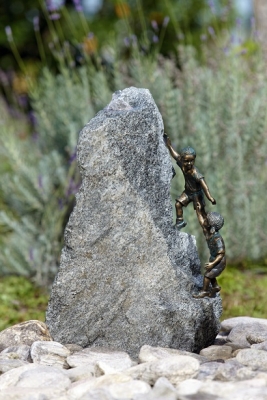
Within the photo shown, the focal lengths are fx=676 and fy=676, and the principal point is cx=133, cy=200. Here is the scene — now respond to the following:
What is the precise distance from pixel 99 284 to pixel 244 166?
8.99 ft

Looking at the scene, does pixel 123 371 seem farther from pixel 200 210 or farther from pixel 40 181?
pixel 40 181

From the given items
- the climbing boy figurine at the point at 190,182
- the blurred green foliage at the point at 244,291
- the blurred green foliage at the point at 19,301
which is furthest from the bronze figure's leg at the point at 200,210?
the blurred green foliage at the point at 19,301

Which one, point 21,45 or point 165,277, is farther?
point 21,45

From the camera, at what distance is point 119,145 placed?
3.17 m

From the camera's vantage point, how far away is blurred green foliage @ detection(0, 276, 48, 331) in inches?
190

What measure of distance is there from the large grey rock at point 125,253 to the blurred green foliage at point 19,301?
1.57 meters

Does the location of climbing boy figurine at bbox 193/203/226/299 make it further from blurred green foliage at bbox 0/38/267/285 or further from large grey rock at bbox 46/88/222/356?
blurred green foliage at bbox 0/38/267/285

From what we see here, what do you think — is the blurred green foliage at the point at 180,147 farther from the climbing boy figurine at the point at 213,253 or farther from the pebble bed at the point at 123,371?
the pebble bed at the point at 123,371

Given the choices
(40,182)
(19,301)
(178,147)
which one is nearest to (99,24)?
(178,147)

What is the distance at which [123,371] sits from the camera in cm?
279

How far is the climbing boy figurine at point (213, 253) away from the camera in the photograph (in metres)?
3.18

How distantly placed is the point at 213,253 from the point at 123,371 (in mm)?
744

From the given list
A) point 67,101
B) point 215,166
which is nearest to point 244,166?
point 215,166

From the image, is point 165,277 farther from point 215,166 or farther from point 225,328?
point 215,166
